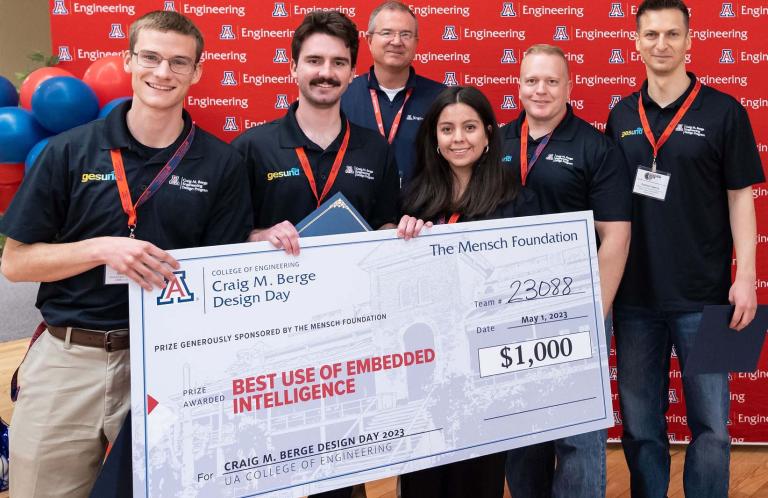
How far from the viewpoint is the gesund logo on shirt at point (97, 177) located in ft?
6.25

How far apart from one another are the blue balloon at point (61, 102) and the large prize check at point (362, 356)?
74.4 inches

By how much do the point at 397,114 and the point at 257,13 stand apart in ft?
4.10

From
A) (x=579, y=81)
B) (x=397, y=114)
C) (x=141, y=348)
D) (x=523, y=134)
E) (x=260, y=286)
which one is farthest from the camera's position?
(x=579, y=81)

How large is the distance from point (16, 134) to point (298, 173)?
1.78 meters

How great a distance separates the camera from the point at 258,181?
237 centimetres

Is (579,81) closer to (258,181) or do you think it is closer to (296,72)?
(296,72)

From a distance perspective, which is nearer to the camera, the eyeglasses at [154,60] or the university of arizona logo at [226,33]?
the eyeglasses at [154,60]

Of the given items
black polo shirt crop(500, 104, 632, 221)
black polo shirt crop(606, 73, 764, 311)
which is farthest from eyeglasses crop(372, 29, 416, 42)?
black polo shirt crop(606, 73, 764, 311)

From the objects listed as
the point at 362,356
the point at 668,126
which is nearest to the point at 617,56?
the point at 668,126

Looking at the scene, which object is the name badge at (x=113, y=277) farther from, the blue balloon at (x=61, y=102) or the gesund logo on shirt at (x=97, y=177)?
the blue balloon at (x=61, y=102)

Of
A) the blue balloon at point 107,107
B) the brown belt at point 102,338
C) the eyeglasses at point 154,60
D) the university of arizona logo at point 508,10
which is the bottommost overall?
the brown belt at point 102,338

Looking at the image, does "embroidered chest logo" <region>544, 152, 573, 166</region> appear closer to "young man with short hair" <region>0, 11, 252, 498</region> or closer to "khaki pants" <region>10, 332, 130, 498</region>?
"young man with short hair" <region>0, 11, 252, 498</region>

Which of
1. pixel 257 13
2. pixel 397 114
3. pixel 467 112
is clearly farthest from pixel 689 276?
pixel 257 13

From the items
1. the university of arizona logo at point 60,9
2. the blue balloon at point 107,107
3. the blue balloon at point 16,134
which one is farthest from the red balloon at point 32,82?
the university of arizona logo at point 60,9
